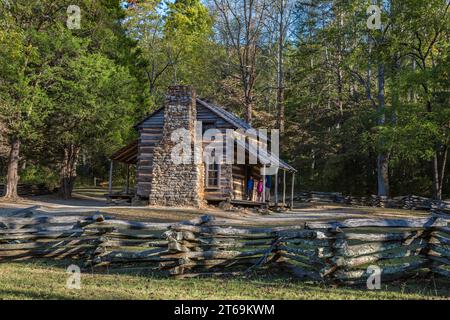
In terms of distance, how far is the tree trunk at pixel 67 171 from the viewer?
3362cm

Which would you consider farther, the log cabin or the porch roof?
the porch roof

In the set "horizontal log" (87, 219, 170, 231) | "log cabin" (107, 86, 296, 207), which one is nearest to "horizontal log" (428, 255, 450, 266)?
"horizontal log" (87, 219, 170, 231)

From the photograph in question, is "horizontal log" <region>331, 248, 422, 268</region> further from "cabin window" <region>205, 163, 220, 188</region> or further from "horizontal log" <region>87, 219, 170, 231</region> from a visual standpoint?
"cabin window" <region>205, 163, 220, 188</region>

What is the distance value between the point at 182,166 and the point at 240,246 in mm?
15050

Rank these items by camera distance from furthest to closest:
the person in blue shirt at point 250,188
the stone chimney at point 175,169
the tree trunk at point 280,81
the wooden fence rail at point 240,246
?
the tree trunk at point 280,81 → the person in blue shirt at point 250,188 → the stone chimney at point 175,169 → the wooden fence rail at point 240,246

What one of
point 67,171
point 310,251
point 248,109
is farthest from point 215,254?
point 248,109

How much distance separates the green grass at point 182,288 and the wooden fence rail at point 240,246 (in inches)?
13.2

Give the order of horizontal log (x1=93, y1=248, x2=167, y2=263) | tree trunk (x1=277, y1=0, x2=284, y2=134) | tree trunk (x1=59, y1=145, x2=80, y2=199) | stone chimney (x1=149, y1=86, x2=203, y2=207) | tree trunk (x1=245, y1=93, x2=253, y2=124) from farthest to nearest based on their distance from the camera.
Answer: tree trunk (x1=277, y1=0, x2=284, y2=134) < tree trunk (x1=245, y1=93, x2=253, y2=124) < tree trunk (x1=59, y1=145, x2=80, y2=199) < stone chimney (x1=149, y1=86, x2=203, y2=207) < horizontal log (x1=93, y1=248, x2=167, y2=263)

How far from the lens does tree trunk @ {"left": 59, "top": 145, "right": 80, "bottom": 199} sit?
3362cm

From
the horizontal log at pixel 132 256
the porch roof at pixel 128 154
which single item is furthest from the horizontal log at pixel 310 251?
the porch roof at pixel 128 154

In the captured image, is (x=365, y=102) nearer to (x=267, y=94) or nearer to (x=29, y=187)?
(x=267, y=94)

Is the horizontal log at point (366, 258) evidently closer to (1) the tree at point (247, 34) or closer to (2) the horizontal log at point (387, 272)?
(2) the horizontal log at point (387, 272)

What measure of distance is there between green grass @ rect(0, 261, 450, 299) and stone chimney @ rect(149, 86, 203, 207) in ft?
48.2

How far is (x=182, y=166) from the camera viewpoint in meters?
24.4
